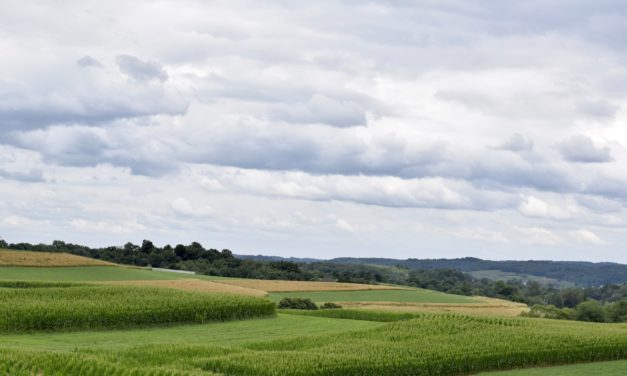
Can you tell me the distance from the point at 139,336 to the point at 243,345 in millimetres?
7280

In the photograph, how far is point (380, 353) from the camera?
120 ft

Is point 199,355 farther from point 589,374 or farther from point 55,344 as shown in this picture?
point 589,374

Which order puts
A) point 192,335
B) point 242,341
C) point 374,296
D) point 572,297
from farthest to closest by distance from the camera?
point 572,297, point 374,296, point 192,335, point 242,341

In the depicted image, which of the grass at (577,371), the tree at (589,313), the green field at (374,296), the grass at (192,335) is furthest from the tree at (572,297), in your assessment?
the grass at (577,371)

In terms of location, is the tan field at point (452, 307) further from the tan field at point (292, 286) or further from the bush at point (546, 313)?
the tan field at point (292, 286)

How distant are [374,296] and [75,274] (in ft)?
101

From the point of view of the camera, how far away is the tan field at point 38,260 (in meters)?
84.1

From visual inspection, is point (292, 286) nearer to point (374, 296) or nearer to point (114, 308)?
point (374, 296)

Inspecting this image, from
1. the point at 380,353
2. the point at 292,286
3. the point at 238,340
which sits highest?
the point at 292,286

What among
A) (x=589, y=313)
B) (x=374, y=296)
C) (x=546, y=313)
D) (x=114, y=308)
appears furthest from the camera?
(x=589, y=313)

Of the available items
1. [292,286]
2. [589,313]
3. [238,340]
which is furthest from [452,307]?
[238,340]

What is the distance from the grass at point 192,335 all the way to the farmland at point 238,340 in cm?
6

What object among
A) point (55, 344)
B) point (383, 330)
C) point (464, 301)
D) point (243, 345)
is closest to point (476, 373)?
point (383, 330)

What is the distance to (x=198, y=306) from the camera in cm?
5222
